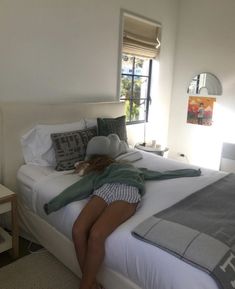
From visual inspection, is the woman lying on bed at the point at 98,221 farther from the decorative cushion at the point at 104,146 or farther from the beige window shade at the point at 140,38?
the beige window shade at the point at 140,38

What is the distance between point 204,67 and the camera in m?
3.58

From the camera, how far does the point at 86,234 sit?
1490mm

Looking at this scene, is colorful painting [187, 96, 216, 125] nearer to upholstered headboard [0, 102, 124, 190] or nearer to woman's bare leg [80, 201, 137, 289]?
upholstered headboard [0, 102, 124, 190]

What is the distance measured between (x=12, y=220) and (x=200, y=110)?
277 cm

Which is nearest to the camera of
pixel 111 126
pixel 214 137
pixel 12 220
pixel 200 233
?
pixel 200 233

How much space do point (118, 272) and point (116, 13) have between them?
2.56 meters

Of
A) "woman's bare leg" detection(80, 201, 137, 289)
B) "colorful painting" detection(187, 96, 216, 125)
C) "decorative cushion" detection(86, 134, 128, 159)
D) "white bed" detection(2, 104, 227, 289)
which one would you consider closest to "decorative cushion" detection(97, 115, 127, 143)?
"decorative cushion" detection(86, 134, 128, 159)

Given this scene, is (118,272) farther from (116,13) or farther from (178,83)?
(178,83)

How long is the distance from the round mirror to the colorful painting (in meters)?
0.09

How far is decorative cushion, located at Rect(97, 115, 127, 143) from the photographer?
2537 mm

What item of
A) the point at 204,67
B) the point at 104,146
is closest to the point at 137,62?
the point at 204,67

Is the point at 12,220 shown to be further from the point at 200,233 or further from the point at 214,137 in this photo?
the point at 214,137

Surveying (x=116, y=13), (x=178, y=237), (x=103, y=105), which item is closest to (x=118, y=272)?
(x=178, y=237)

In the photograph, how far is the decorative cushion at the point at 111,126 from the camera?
8.32 feet
